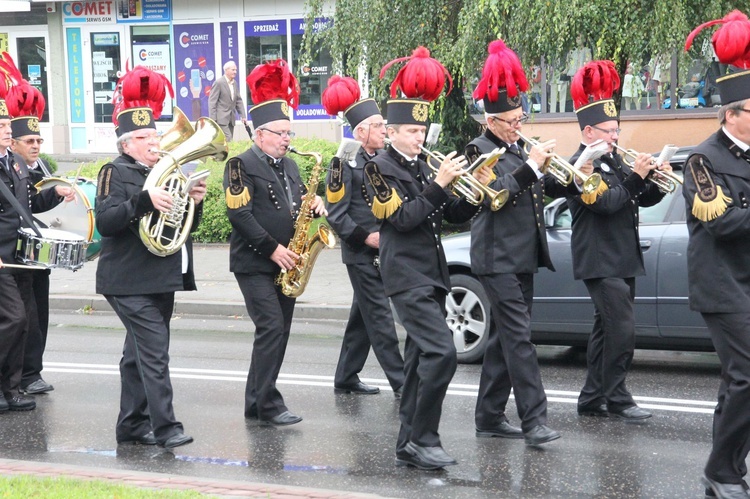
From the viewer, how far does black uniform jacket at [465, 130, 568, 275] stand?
6.94 meters

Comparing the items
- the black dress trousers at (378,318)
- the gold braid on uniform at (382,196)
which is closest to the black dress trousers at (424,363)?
the gold braid on uniform at (382,196)

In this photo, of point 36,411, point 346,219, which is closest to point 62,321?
point 36,411

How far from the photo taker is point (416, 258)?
21.4 feet

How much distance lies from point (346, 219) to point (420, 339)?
7.09 ft

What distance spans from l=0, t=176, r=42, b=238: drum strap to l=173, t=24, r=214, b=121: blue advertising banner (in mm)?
19396

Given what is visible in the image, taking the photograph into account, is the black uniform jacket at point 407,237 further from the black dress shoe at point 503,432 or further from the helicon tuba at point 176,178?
the helicon tuba at point 176,178

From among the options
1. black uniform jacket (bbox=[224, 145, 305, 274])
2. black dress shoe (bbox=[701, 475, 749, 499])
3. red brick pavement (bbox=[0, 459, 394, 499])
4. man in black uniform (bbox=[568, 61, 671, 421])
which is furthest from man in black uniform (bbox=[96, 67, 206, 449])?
black dress shoe (bbox=[701, 475, 749, 499])

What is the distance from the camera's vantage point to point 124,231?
23.4 feet

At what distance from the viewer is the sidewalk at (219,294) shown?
1256 centimetres

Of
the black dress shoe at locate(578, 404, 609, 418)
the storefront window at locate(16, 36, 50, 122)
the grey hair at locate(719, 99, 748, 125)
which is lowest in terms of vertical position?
the black dress shoe at locate(578, 404, 609, 418)

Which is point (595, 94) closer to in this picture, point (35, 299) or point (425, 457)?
point (425, 457)

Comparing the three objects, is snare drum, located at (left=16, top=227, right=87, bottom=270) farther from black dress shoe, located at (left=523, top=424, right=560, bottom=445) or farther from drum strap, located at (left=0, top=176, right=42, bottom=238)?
black dress shoe, located at (left=523, top=424, right=560, bottom=445)

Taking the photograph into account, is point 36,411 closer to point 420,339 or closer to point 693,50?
point 420,339

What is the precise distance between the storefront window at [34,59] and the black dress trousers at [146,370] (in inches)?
900
